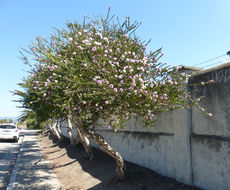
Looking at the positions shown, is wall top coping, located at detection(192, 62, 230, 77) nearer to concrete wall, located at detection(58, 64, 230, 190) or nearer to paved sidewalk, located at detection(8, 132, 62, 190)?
concrete wall, located at detection(58, 64, 230, 190)

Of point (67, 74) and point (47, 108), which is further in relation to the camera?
point (47, 108)

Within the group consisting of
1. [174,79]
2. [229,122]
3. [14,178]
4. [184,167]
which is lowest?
[14,178]

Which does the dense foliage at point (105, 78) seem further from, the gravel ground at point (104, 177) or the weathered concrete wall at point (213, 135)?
the gravel ground at point (104, 177)

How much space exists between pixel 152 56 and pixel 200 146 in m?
2.64

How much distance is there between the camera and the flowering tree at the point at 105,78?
4.77m

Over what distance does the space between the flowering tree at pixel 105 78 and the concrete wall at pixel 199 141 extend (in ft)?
1.42

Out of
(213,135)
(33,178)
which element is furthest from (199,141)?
(33,178)

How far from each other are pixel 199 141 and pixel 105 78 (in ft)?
9.06

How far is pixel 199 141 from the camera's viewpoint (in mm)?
5102

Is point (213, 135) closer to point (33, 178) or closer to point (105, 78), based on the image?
point (105, 78)

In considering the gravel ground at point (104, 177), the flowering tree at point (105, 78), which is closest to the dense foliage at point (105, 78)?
the flowering tree at point (105, 78)

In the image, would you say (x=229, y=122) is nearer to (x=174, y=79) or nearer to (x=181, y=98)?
(x=181, y=98)

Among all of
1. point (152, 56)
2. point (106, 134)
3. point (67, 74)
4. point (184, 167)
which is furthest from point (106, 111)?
point (106, 134)

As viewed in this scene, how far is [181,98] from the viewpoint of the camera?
5406 millimetres
